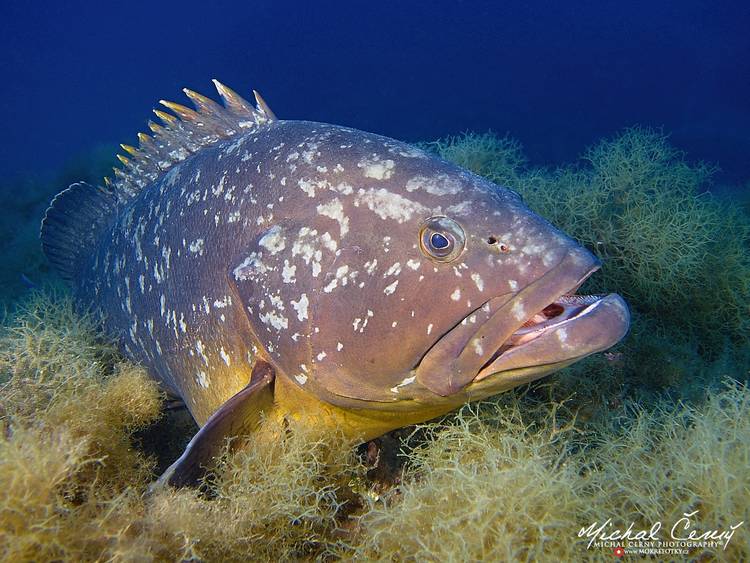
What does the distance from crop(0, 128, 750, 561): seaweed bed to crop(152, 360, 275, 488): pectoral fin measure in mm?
136

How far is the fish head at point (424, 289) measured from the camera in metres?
2.24

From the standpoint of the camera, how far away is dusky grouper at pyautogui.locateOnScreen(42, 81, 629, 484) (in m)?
2.30

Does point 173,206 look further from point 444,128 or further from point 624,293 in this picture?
point 444,128

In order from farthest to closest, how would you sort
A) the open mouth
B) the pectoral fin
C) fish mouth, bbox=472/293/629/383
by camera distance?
the pectoral fin
the open mouth
fish mouth, bbox=472/293/629/383

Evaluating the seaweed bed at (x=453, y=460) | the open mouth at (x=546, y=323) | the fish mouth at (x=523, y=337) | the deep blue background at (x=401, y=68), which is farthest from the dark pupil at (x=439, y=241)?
the deep blue background at (x=401, y=68)

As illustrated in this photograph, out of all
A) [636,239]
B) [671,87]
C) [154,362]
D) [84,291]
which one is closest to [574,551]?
[154,362]

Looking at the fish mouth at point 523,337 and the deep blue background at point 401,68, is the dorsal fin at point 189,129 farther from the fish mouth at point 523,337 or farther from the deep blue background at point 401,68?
the deep blue background at point 401,68

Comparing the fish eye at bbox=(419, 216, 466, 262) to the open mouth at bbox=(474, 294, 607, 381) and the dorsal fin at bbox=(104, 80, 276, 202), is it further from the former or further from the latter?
the dorsal fin at bbox=(104, 80, 276, 202)

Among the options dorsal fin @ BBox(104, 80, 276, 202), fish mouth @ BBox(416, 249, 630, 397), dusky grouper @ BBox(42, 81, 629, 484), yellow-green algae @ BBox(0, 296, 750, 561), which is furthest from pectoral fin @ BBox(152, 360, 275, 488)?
dorsal fin @ BBox(104, 80, 276, 202)

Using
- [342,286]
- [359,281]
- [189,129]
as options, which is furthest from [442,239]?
[189,129]

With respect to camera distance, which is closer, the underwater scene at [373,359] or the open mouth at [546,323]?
the underwater scene at [373,359]

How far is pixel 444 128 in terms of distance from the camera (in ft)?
146

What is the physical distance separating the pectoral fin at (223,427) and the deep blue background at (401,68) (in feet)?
57.1

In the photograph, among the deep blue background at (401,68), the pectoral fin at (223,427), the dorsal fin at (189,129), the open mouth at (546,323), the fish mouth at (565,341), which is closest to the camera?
the fish mouth at (565,341)
